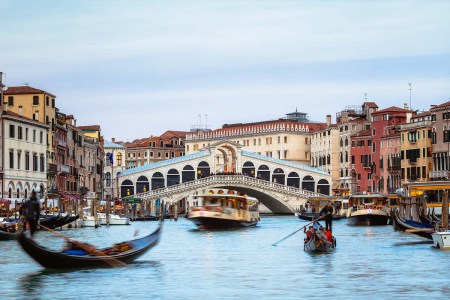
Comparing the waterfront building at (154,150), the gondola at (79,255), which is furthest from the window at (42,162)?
the waterfront building at (154,150)

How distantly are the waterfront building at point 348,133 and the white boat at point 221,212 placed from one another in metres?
28.8

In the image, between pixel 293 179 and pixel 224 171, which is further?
pixel 293 179

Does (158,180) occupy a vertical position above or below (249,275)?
above

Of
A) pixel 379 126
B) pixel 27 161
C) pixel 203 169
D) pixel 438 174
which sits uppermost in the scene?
pixel 379 126

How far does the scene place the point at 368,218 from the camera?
4806 cm

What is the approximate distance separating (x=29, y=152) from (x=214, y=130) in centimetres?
4418

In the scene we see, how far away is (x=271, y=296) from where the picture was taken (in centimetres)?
1745

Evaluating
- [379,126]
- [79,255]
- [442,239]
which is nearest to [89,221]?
[442,239]

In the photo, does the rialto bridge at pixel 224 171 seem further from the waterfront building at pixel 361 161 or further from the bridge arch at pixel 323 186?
the waterfront building at pixel 361 161

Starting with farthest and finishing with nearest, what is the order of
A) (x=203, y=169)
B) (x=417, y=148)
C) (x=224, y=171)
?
1. (x=203, y=169)
2. (x=224, y=171)
3. (x=417, y=148)

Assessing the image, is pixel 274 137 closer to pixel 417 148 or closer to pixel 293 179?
pixel 293 179

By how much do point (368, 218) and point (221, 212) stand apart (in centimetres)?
814

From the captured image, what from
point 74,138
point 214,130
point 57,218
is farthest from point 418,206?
point 214,130

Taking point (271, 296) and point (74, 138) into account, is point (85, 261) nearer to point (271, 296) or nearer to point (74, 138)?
point (271, 296)
